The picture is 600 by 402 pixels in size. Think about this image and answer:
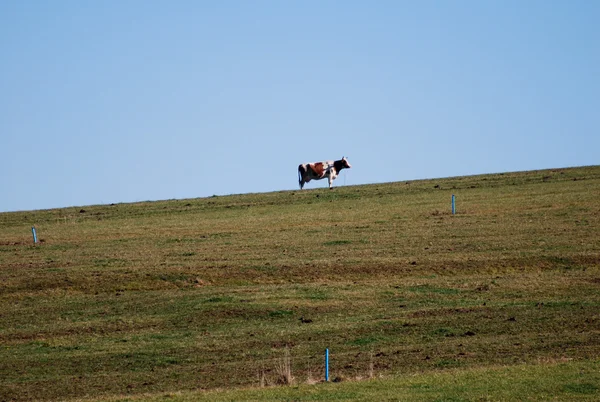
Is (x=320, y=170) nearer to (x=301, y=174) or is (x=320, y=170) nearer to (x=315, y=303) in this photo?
(x=301, y=174)

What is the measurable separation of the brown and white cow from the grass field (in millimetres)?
12307

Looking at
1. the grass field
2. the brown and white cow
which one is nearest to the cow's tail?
the brown and white cow

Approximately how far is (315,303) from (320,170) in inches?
1486

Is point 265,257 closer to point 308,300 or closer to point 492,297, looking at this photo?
point 308,300

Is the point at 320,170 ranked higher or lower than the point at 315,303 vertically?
higher

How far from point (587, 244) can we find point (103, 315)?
20.1 metres

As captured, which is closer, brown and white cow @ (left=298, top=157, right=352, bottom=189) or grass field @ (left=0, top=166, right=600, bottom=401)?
grass field @ (left=0, top=166, right=600, bottom=401)

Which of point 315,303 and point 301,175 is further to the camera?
point 301,175

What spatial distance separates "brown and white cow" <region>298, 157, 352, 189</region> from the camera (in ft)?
232

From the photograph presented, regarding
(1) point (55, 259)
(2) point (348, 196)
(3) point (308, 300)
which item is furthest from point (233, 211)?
(3) point (308, 300)

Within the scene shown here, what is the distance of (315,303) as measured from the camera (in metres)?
33.7

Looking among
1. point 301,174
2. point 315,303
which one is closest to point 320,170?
point 301,174

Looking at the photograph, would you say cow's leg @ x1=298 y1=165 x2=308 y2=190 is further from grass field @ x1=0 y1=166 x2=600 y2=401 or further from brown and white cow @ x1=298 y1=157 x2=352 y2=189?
grass field @ x1=0 y1=166 x2=600 y2=401

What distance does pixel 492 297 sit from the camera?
110 ft
